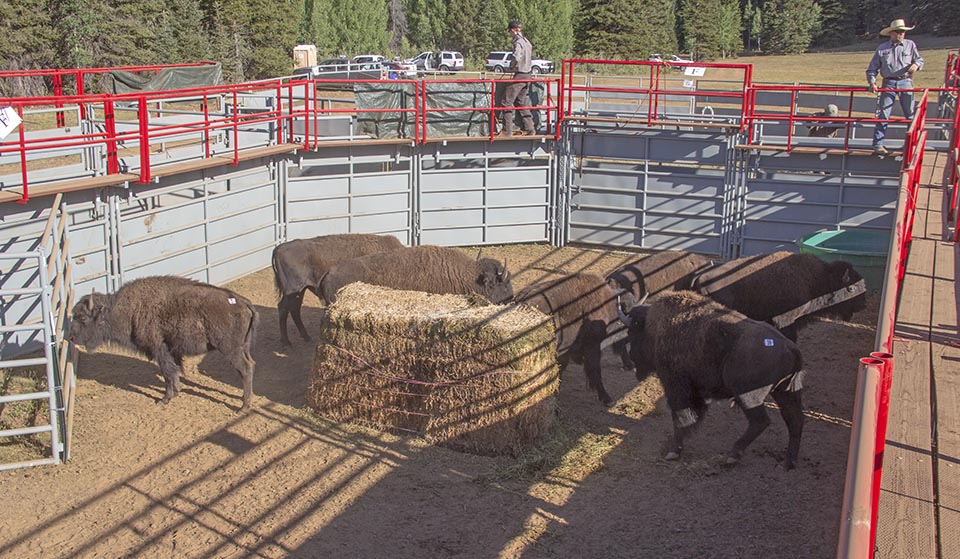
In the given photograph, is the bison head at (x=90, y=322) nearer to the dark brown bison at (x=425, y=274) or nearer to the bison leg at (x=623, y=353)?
the dark brown bison at (x=425, y=274)

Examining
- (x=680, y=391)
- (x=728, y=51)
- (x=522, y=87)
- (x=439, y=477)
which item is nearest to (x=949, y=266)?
(x=680, y=391)

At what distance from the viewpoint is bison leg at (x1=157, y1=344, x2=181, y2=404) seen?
9523 millimetres

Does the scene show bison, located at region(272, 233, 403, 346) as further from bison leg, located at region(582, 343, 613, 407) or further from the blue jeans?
the blue jeans

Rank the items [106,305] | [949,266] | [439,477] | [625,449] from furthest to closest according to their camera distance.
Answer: [106,305], [625,449], [439,477], [949,266]

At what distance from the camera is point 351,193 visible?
1524 cm

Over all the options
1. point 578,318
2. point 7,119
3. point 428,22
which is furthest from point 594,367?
point 428,22

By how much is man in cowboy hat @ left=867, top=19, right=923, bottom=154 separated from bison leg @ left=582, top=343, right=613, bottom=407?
23.4 ft

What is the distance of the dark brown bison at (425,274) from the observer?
10711 millimetres

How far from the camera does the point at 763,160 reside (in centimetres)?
1509

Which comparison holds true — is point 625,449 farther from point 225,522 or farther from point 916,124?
point 916,124

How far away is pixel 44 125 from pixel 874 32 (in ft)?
242

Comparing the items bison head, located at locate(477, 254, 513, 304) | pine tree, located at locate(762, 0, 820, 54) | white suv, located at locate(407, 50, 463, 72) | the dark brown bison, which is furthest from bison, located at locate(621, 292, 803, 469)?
pine tree, located at locate(762, 0, 820, 54)

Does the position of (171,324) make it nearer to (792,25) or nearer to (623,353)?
(623,353)

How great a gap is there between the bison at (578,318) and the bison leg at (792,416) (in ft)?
6.82
